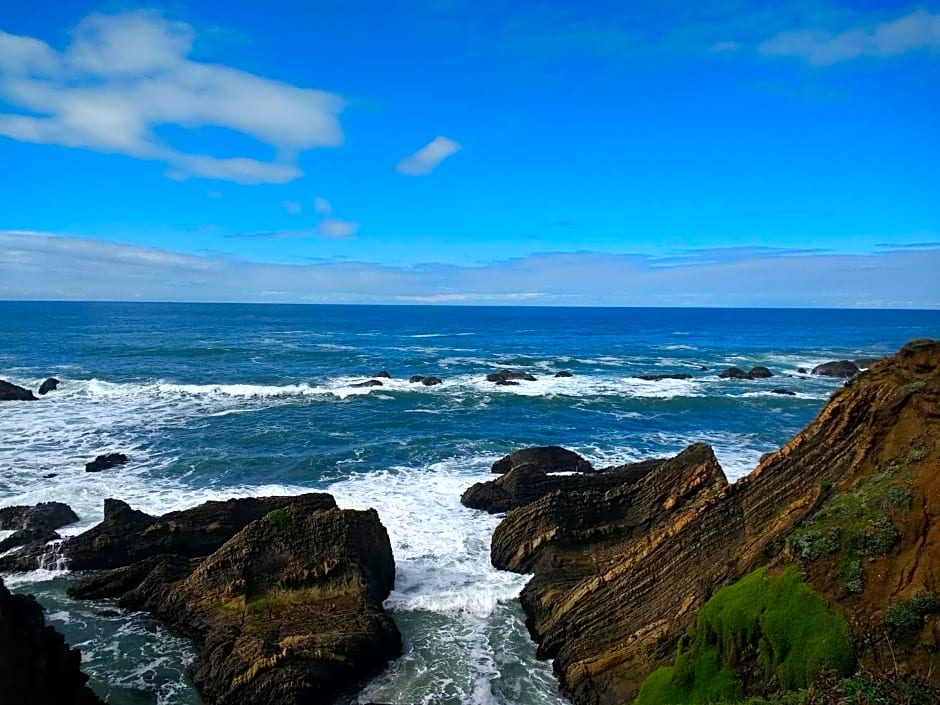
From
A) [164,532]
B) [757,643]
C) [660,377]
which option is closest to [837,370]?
[660,377]

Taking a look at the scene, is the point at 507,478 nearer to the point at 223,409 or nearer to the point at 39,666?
the point at 39,666

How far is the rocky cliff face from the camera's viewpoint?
1070cm

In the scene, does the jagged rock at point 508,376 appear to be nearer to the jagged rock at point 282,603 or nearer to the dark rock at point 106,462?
the dark rock at point 106,462

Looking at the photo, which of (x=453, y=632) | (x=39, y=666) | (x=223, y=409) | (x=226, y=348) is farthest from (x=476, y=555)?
(x=226, y=348)

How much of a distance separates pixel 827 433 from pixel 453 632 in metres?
10.8

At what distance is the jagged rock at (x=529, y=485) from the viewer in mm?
26531

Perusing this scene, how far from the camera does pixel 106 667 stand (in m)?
15.7

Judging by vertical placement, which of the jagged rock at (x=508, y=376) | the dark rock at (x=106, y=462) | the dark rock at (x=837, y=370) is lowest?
the dark rock at (x=106, y=462)

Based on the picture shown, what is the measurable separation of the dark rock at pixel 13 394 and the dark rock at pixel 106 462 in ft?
75.4

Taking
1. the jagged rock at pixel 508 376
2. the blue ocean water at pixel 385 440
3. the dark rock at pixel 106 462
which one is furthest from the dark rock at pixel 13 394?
the jagged rock at pixel 508 376

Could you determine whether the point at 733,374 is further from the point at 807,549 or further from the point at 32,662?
the point at 32,662

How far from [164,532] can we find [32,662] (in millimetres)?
12727

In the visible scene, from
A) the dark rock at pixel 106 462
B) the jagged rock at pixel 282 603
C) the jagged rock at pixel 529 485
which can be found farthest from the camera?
the dark rock at pixel 106 462

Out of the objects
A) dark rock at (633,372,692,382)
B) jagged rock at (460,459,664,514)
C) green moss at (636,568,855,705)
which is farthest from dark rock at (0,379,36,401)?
green moss at (636,568,855,705)
